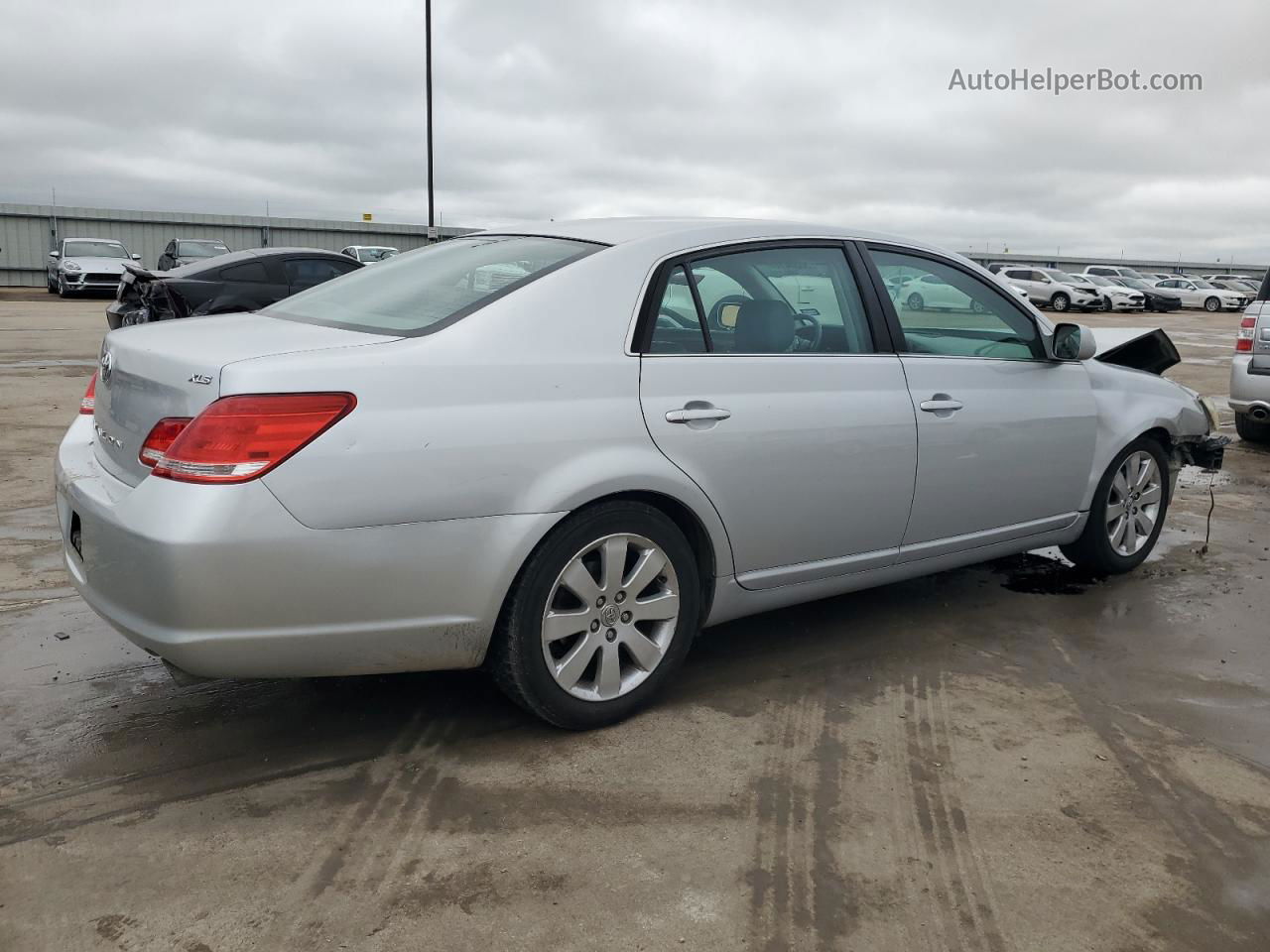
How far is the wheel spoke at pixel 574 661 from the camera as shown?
319 centimetres

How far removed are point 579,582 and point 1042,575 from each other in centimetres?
290

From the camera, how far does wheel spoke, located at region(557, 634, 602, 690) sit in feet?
10.5

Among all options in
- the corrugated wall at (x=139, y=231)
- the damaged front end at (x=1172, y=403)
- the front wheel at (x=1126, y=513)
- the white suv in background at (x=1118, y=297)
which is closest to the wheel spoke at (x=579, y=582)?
the front wheel at (x=1126, y=513)

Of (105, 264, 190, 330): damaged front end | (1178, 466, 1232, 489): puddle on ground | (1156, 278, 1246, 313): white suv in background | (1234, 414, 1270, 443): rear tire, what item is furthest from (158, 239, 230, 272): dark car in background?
(1156, 278, 1246, 313): white suv in background

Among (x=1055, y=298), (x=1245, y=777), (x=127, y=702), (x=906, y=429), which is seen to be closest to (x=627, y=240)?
(x=906, y=429)

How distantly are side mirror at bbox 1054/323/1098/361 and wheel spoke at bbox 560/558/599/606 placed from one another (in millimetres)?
2378

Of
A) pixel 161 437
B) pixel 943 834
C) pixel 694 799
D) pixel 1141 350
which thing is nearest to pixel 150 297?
pixel 161 437

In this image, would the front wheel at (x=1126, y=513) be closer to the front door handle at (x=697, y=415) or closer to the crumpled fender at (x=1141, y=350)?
the crumpled fender at (x=1141, y=350)

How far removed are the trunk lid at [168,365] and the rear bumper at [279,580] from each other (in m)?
0.16

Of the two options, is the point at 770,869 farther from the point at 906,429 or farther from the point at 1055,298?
the point at 1055,298

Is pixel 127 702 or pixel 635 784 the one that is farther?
pixel 127 702

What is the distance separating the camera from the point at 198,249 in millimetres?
25828

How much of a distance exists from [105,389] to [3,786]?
3.77 feet

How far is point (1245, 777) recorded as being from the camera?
10.5ft
